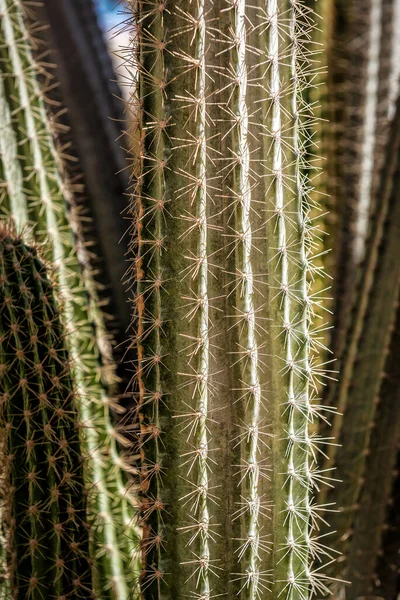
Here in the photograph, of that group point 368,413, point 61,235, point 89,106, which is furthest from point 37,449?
point 89,106

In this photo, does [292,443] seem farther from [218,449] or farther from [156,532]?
[156,532]

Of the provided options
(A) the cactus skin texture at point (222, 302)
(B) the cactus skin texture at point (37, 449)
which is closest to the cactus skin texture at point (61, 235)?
(B) the cactus skin texture at point (37, 449)

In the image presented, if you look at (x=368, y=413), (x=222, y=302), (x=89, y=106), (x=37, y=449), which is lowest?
(x=368, y=413)

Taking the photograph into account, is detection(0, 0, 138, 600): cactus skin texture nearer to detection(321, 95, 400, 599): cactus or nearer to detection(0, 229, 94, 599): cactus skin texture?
detection(0, 229, 94, 599): cactus skin texture

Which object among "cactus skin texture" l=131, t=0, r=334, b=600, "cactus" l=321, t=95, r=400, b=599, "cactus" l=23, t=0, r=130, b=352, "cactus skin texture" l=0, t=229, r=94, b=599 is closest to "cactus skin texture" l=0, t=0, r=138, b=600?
"cactus skin texture" l=0, t=229, r=94, b=599

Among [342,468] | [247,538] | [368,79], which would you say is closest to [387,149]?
[368,79]

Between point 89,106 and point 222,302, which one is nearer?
point 222,302

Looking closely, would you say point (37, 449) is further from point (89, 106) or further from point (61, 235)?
point (89, 106)
